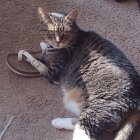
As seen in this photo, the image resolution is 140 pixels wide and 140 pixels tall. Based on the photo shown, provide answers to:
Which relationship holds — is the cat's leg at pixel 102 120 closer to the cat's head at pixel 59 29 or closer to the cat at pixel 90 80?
the cat at pixel 90 80

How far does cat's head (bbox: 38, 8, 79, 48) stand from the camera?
1720 millimetres

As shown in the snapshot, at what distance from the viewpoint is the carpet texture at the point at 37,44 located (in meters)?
1.67

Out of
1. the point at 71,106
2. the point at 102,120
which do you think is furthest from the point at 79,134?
the point at 71,106

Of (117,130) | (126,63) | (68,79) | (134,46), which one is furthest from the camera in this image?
(134,46)

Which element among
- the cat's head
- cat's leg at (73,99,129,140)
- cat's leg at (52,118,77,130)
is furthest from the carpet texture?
the cat's head

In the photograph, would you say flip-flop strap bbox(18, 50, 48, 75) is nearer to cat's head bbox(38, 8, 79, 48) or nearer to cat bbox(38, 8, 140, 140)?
cat bbox(38, 8, 140, 140)

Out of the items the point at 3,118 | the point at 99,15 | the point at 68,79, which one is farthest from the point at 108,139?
the point at 99,15

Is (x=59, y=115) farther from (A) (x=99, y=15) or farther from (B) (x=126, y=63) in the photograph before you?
(A) (x=99, y=15)

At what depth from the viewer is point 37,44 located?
2027 mm

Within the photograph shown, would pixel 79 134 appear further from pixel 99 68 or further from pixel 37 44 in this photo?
pixel 37 44

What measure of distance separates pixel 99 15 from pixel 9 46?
2.08 ft

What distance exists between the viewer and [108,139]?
4.90 ft

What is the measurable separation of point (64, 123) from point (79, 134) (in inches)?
6.7

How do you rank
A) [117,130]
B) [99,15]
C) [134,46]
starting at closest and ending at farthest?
1. [117,130]
2. [134,46]
3. [99,15]
